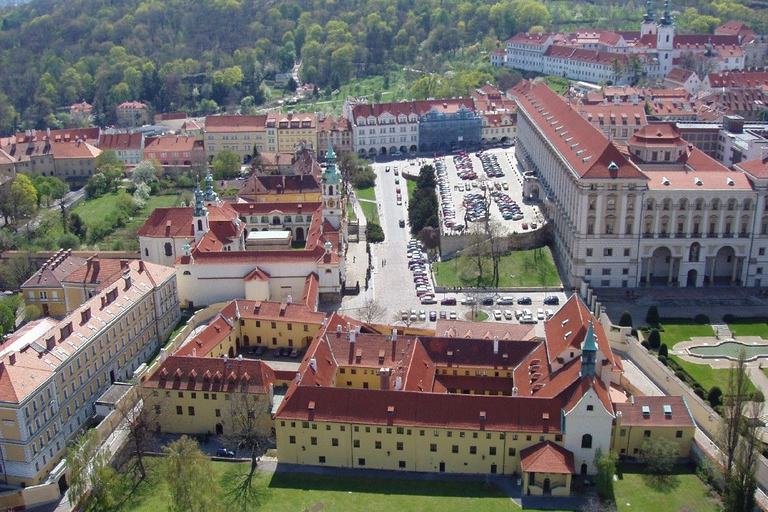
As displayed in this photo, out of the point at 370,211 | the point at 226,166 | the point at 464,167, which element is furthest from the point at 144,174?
the point at 464,167

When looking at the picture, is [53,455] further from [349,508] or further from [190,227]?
[190,227]

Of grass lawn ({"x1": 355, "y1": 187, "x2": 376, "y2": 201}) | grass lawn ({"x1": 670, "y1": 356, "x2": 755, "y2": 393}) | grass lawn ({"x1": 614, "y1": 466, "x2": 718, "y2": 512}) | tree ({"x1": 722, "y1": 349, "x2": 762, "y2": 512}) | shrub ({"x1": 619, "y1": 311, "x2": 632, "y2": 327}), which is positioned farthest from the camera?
grass lawn ({"x1": 355, "y1": 187, "x2": 376, "y2": 201})

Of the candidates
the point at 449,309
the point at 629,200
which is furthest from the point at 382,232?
the point at 629,200

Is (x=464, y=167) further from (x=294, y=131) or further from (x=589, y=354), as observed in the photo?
(x=589, y=354)

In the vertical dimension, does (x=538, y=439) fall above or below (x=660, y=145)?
below

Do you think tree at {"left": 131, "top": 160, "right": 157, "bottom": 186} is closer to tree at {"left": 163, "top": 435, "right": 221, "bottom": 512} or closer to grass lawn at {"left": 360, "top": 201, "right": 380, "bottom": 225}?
grass lawn at {"left": 360, "top": 201, "right": 380, "bottom": 225}

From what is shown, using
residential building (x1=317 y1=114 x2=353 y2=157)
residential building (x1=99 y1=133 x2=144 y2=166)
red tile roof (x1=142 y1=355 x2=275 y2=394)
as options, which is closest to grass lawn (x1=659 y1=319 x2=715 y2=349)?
Result: red tile roof (x1=142 y1=355 x2=275 y2=394)

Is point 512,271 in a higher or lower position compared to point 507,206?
lower
